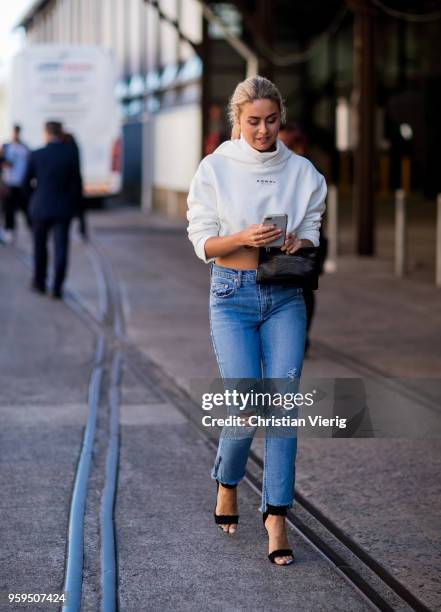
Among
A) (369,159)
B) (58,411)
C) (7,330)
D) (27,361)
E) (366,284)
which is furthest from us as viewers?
(369,159)

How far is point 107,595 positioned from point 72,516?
115 cm

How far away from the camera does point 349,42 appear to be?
144 ft

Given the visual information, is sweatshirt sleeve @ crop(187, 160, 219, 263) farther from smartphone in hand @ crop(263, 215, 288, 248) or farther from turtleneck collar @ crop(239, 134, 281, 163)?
smartphone in hand @ crop(263, 215, 288, 248)

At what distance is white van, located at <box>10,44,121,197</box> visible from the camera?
92.8 feet

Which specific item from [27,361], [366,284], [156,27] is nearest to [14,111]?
[156,27]

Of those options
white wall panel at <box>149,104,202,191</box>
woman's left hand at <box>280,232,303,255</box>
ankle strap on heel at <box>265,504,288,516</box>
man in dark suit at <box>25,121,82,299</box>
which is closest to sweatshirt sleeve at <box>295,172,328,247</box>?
woman's left hand at <box>280,232,303,255</box>

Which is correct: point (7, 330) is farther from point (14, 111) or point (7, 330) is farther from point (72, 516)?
point (14, 111)

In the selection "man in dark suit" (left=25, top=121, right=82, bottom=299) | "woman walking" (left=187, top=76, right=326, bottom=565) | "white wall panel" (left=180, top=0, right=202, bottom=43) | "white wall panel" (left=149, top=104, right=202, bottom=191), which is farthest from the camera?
"white wall panel" (left=180, top=0, right=202, bottom=43)

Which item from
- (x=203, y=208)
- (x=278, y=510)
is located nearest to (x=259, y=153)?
(x=203, y=208)

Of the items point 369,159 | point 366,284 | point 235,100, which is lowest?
point 366,284

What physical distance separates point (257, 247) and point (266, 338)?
37 centimetres

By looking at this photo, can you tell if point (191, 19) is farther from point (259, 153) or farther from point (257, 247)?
point (257, 247)

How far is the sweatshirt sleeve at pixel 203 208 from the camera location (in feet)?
17.3

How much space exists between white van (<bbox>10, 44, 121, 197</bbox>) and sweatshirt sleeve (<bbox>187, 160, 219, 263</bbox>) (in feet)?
75.7
